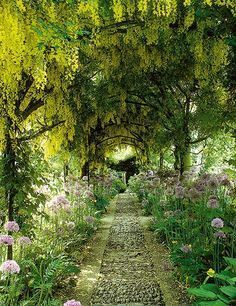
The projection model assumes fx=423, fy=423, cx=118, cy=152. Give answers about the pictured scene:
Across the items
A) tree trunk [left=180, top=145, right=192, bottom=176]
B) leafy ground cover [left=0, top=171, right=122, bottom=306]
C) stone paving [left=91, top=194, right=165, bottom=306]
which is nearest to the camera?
leafy ground cover [left=0, top=171, right=122, bottom=306]

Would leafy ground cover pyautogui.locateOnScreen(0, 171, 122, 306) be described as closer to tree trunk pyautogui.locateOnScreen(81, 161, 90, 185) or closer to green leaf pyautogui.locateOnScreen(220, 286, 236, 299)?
green leaf pyautogui.locateOnScreen(220, 286, 236, 299)

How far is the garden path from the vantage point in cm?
396

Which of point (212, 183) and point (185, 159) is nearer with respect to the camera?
point (212, 183)

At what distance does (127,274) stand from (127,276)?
3.7 inches

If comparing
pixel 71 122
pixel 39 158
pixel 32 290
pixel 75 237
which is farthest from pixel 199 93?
pixel 32 290

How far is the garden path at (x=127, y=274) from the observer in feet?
13.0

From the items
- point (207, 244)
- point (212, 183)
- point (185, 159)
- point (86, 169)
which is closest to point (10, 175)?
point (207, 244)

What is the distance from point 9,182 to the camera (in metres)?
4.12

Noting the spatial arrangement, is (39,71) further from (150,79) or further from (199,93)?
(199,93)

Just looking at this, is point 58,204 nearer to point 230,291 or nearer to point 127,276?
point 127,276

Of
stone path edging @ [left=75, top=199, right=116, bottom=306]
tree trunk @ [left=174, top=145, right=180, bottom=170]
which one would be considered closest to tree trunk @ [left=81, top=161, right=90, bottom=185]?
tree trunk @ [left=174, top=145, right=180, bottom=170]

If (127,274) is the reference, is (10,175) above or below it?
above

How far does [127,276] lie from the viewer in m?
4.74

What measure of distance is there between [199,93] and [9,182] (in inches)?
194
